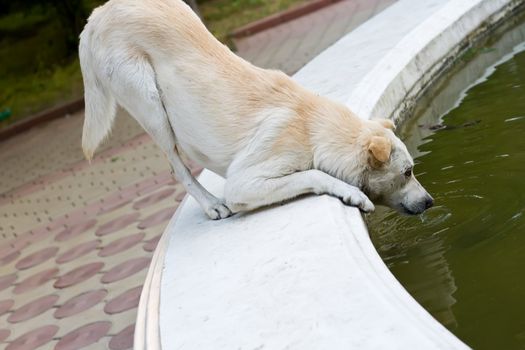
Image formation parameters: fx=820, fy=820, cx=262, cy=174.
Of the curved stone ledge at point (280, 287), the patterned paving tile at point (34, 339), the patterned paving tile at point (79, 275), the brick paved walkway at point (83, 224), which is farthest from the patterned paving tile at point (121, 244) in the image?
the patterned paving tile at point (34, 339)

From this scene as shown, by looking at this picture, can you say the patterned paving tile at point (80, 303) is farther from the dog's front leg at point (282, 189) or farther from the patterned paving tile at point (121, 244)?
the dog's front leg at point (282, 189)

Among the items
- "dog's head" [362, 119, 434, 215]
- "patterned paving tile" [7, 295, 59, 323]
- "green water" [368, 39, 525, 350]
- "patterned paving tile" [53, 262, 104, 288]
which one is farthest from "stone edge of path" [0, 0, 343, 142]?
"dog's head" [362, 119, 434, 215]

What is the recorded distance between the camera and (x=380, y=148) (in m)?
3.87

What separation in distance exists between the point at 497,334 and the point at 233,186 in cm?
169

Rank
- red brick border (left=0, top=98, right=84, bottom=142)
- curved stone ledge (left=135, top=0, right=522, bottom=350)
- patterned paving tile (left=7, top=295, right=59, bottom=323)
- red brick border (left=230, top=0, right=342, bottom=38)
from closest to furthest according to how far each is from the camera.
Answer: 1. curved stone ledge (left=135, top=0, right=522, bottom=350)
2. patterned paving tile (left=7, top=295, right=59, bottom=323)
3. red brick border (left=0, top=98, right=84, bottom=142)
4. red brick border (left=230, top=0, right=342, bottom=38)

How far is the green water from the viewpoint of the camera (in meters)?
2.99

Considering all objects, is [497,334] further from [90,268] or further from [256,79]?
[90,268]

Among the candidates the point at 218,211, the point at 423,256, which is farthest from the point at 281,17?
the point at 423,256

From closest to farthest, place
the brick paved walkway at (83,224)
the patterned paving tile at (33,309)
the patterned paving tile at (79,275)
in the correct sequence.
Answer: the brick paved walkway at (83,224) → the patterned paving tile at (33,309) → the patterned paving tile at (79,275)

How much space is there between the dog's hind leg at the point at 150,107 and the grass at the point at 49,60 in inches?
313

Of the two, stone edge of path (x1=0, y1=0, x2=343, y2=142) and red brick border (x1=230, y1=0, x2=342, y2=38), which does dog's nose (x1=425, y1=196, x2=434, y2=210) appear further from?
red brick border (x1=230, y1=0, x2=342, y2=38)

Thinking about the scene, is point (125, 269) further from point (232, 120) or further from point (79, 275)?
point (232, 120)

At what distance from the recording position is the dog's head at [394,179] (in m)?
3.98

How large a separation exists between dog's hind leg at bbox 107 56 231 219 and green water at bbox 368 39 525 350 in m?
0.89
